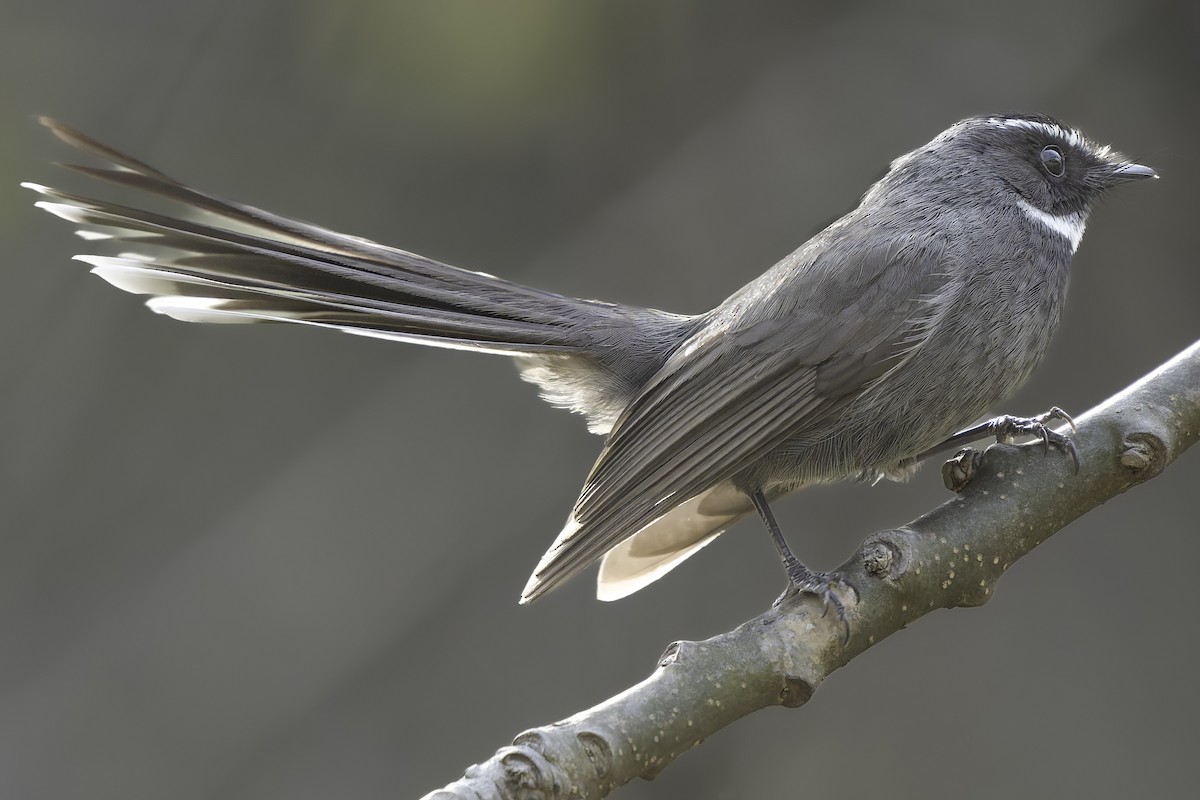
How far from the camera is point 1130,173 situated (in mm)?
3854

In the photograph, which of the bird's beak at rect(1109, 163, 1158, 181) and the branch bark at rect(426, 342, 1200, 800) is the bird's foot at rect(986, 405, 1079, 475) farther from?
the bird's beak at rect(1109, 163, 1158, 181)

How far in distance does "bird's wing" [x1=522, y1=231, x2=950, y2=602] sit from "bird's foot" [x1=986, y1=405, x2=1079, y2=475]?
31 cm

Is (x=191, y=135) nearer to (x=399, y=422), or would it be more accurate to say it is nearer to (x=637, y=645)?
(x=399, y=422)

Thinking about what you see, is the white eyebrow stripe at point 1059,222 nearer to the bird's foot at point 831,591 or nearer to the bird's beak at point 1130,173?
the bird's beak at point 1130,173

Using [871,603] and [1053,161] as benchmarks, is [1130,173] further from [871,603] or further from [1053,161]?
[871,603]

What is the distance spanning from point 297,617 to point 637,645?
1.50m

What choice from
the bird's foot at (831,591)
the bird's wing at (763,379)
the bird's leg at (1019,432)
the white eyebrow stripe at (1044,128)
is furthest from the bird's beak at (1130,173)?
the bird's foot at (831,591)

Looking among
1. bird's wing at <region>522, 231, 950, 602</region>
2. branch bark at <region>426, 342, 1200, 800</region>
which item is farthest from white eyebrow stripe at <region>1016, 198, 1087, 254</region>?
branch bark at <region>426, 342, 1200, 800</region>

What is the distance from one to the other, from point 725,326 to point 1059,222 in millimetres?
1085

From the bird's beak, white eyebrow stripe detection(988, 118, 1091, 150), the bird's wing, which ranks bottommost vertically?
the bird's wing

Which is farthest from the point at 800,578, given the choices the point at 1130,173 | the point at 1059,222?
the point at 1130,173

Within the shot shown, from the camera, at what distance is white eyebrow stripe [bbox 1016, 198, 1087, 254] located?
3554mm

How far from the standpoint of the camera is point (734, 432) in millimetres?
3082

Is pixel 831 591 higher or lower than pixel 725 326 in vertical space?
lower
